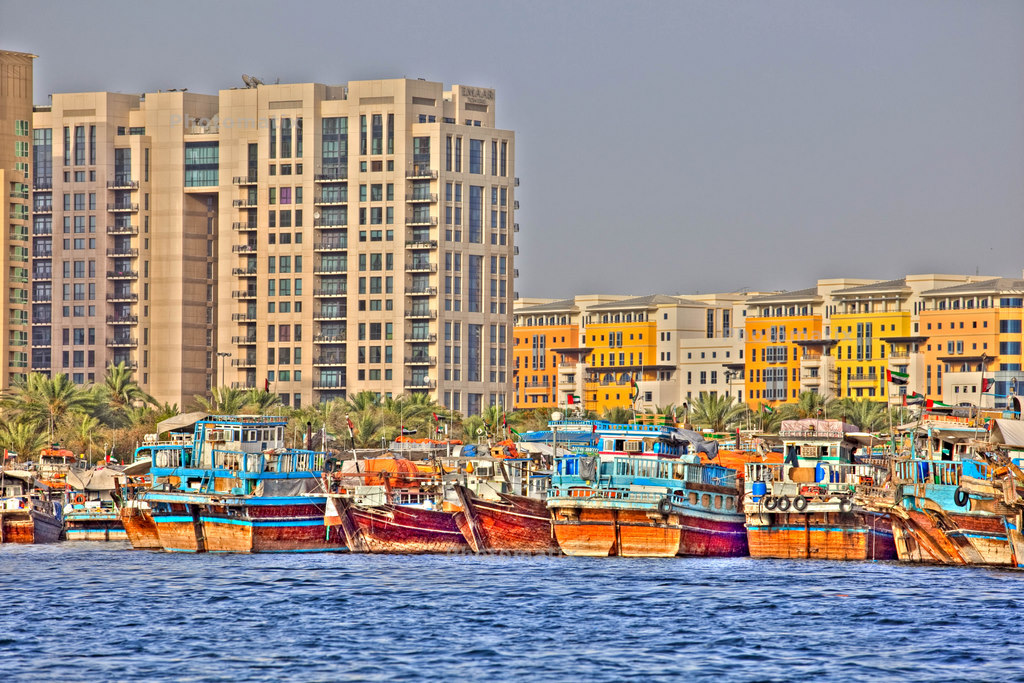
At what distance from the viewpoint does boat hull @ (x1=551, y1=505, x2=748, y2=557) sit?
318 ft

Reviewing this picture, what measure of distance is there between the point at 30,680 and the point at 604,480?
48880 mm

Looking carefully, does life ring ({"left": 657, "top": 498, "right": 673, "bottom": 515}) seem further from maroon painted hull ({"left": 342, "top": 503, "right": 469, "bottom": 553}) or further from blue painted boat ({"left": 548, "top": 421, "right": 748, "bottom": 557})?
maroon painted hull ({"left": 342, "top": 503, "right": 469, "bottom": 553})

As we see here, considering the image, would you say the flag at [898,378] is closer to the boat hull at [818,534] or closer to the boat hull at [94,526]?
the boat hull at [818,534]

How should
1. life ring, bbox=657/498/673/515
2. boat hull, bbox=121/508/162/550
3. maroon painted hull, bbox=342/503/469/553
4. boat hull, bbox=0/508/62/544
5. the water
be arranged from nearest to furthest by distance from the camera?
1. the water
2. life ring, bbox=657/498/673/515
3. maroon painted hull, bbox=342/503/469/553
4. boat hull, bbox=121/508/162/550
5. boat hull, bbox=0/508/62/544

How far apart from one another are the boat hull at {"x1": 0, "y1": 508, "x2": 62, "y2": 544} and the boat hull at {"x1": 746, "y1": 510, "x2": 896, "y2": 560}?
47.8m

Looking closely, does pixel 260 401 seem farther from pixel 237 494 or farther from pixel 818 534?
pixel 818 534

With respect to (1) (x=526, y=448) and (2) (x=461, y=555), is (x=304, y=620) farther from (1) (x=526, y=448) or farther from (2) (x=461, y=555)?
(1) (x=526, y=448)

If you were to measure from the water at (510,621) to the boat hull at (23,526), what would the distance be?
70.7ft

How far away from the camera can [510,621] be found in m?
69.9

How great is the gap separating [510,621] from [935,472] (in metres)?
30.6

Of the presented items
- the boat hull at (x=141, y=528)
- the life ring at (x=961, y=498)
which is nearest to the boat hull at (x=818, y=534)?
the life ring at (x=961, y=498)

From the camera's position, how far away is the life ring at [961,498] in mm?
88287

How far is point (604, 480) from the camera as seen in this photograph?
99.6m

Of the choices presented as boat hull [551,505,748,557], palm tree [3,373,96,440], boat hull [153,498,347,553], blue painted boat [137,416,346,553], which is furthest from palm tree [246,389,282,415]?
boat hull [551,505,748,557]
